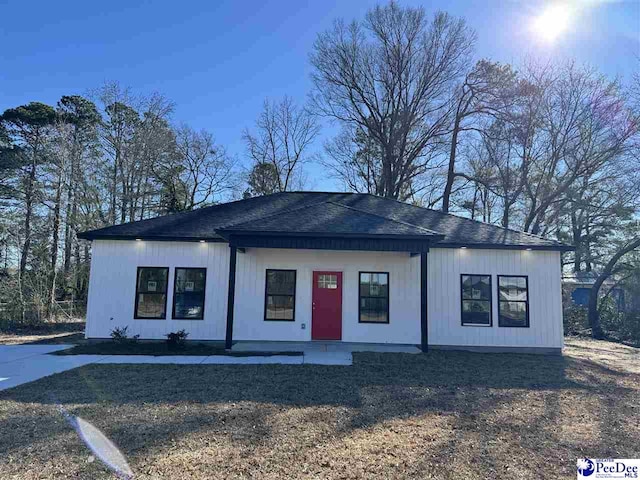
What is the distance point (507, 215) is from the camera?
2211 cm

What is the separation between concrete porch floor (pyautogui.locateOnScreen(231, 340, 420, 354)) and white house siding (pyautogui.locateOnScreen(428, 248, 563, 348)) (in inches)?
48.3

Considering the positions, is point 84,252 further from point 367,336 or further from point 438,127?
point 438,127

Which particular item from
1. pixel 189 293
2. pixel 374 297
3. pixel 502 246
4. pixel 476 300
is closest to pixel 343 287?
pixel 374 297

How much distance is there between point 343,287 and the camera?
438 inches

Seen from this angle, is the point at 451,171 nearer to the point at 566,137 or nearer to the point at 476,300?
the point at 566,137

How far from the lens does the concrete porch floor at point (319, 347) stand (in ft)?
32.5

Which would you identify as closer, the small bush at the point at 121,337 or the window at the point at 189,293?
the small bush at the point at 121,337

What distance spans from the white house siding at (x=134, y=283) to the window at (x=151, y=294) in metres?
0.12

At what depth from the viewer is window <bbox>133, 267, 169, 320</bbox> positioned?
10.8 metres

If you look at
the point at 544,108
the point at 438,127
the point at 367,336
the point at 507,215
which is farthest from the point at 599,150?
the point at 367,336

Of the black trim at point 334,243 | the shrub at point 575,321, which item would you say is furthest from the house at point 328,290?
the shrub at point 575,321

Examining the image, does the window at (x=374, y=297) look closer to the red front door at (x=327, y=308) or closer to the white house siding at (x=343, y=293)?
the white house siding at (x=343, y=293)

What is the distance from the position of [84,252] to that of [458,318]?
19485 millimetres

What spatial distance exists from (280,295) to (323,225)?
2.60 metres
